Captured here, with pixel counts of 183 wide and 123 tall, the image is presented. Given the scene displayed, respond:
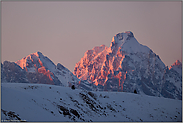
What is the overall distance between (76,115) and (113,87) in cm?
16718

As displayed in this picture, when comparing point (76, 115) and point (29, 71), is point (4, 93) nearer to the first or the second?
point (76, 115)

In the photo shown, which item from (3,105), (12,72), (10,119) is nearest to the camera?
(10,119)

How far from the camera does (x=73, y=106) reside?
120 ft

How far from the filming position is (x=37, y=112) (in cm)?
2856

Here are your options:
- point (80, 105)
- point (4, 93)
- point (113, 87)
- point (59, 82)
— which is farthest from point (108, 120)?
point (113, 87)

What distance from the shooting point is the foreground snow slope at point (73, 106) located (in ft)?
91.8

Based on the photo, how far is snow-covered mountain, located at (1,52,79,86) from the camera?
149m

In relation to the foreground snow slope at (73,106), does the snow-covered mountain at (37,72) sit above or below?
below

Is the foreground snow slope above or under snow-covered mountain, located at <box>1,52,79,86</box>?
above

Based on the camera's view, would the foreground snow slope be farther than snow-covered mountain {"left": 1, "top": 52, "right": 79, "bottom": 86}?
No

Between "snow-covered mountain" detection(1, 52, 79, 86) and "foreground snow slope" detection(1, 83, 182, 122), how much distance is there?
4278 inches

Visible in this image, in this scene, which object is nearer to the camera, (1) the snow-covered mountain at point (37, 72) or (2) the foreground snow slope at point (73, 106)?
(2) the foreground snow slope at point (73, 106)

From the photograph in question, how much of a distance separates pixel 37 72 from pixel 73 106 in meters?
135

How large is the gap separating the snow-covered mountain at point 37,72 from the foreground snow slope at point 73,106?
10866cm
